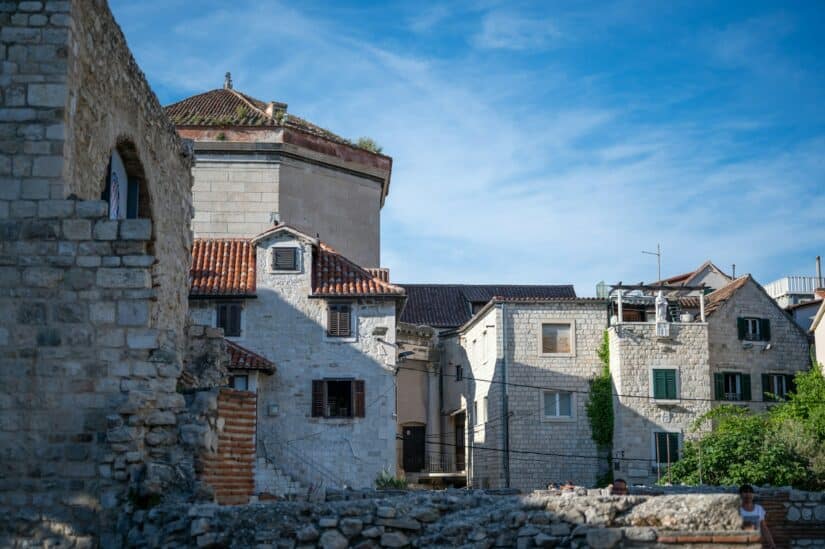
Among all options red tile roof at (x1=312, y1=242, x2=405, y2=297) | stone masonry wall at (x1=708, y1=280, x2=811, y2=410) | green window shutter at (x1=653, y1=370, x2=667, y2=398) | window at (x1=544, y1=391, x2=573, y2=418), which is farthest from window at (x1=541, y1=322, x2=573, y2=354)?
red tile roof at (x1=312, y1=242, x2=405, y2=297)

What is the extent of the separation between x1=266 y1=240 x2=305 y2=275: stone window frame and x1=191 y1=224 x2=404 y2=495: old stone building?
33 mm

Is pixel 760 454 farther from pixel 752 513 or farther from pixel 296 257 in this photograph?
pixel 752 513

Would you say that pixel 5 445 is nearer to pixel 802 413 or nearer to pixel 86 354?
pixel 86 354

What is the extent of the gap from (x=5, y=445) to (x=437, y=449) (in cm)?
4060

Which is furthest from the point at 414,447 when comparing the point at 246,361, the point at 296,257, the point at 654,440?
the point at 246,361

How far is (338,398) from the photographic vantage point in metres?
36.3

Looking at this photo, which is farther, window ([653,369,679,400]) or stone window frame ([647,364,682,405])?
window ([653,369,679,400])

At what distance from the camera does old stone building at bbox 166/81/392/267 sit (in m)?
41.4

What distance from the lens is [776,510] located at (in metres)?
14.3

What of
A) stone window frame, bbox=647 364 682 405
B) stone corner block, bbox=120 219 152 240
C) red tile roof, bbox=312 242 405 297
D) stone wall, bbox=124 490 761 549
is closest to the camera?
stone wall, bbox=124 490 761 549

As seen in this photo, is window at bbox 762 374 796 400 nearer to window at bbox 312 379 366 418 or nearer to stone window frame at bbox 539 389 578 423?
stone window frame at bbox 539 389 578 423

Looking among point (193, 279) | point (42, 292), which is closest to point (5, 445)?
point (42, 292)

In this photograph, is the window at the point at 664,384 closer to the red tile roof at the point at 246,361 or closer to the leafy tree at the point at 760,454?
the leafy tree at the point at 760,454

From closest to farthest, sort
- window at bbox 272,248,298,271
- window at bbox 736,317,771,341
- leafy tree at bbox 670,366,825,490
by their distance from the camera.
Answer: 1. leafy tree at bbox 670,366,825,490
2. window at bbox 272,248,298,271
3. window at bbox 736,317,771,341
